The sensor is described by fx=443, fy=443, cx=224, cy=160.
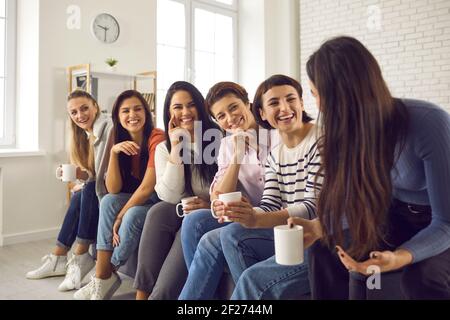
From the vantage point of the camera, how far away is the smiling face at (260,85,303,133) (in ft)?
5.08

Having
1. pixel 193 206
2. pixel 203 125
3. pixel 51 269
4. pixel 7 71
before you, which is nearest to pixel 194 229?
pixel 193 206

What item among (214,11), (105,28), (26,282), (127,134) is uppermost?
(214,11)

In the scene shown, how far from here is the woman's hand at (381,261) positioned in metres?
1.00

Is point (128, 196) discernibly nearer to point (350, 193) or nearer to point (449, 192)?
point (350, 193)

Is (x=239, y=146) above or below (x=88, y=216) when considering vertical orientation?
above

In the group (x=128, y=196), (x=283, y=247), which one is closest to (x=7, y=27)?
(x=128, y=196)

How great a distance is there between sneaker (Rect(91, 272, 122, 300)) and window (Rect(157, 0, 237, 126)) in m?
2.85

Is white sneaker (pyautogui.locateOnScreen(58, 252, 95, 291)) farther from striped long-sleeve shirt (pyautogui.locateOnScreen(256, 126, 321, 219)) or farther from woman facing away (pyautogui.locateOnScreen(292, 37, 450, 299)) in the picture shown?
woman facing away (pyautogui.locateOnScreen(292, 37, 450, 299))

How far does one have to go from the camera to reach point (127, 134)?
230cm

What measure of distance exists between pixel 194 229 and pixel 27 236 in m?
2.42

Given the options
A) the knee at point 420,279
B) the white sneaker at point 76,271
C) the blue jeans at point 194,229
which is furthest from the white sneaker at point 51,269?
the knee at point 420,279

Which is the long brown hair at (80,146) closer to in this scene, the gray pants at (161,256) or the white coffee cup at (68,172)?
the white coffee cup at (68,172)

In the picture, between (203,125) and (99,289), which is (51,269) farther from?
(203,125)

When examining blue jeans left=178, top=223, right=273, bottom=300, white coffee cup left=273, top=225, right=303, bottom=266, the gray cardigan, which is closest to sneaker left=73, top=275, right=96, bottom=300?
the gray cardigan
